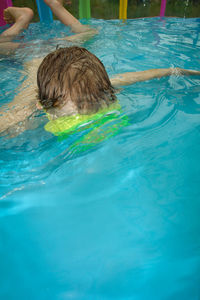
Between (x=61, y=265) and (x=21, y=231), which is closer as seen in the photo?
(x=61, y=265)

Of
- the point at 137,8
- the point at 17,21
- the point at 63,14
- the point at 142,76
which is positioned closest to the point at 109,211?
the point at 142,76

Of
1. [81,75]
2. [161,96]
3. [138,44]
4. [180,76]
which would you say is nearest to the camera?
[81,75]

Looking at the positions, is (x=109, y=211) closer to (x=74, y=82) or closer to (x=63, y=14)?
(x=74, y=82)

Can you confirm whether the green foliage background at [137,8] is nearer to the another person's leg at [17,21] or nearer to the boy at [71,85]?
the another person's leg at [17,21]

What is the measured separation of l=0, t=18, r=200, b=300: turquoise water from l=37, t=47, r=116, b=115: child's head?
0.29 metres

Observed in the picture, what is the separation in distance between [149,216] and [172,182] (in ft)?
0.91

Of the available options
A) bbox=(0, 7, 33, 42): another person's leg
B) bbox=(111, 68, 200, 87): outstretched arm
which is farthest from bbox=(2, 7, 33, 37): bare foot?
bbox=(111, 68, 200, 87): outstretched arm

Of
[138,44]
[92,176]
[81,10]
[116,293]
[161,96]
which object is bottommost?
[116,293]

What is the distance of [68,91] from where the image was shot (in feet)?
4.79

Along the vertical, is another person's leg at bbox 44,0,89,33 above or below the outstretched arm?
above

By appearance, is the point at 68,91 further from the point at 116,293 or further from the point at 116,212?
the point at 116,293

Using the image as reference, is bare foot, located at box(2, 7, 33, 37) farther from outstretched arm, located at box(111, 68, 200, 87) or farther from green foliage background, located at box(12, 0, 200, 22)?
outstretched arm, located at box(111, 68, 200, 87)

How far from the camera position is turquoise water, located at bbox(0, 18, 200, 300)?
0.93m

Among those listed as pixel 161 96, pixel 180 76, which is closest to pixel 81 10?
pixel 180 76
